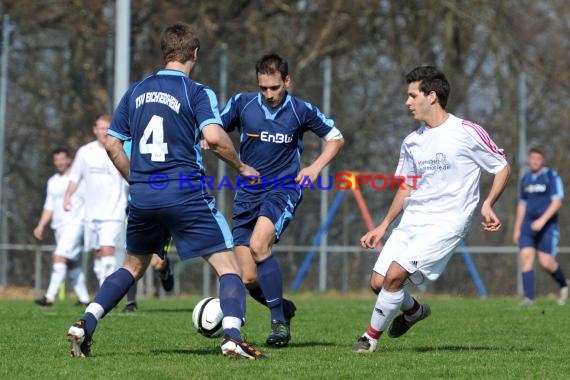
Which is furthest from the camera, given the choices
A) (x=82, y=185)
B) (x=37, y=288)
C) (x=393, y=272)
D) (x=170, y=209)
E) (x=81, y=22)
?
(x=81, y=22)

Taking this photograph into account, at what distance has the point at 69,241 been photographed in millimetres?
14766

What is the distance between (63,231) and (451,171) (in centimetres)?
813

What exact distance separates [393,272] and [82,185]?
7.55 m

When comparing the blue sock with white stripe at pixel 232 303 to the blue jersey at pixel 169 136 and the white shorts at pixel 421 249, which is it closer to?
the blue jersey at pixel 169 136

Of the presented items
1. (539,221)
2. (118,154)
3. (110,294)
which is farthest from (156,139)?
(539,221)

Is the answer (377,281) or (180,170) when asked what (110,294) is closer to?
(180,170)

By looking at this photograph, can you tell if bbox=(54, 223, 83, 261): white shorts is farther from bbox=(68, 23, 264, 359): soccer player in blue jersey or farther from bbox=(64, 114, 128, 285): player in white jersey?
bbox=(68, 23, 264, 359): soccer player in blue jersey

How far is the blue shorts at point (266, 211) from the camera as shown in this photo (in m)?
8.57

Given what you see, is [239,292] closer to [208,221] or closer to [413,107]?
[208,221]

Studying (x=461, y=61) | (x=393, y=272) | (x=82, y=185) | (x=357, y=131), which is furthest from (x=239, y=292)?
(x=461, y=61)

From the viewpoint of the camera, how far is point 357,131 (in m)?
19.2

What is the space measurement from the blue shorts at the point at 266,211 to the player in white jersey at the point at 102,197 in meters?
4.48

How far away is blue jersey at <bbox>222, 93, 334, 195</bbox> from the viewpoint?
8.74 m

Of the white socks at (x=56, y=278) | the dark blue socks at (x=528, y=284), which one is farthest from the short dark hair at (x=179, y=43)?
the dark blue socks at (x=528, y=284)
